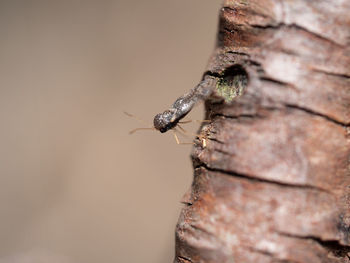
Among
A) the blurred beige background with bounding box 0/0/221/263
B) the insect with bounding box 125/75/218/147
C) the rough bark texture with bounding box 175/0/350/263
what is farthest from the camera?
the blurred beige background with bounding box 0/0/221/263

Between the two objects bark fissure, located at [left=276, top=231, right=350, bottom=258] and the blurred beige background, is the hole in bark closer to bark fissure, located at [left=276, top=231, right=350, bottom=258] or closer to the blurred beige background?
bark fissure, located at [left=276, top=231, right=350, bottom=258]

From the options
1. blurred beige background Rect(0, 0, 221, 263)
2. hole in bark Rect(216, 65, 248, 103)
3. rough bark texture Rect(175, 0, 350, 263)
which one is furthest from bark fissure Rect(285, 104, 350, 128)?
blurred beige background Rect(0, 0, 221, 263)

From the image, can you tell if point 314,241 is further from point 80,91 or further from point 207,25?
point 80,91

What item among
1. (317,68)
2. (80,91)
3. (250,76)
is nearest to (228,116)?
(250,76)

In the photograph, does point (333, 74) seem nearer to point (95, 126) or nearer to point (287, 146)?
point (287, 146)

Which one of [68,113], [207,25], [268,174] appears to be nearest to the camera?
→ [268,174]

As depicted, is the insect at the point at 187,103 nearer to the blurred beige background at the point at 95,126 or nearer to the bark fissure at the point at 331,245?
the bark fissure at the point at 331,245
